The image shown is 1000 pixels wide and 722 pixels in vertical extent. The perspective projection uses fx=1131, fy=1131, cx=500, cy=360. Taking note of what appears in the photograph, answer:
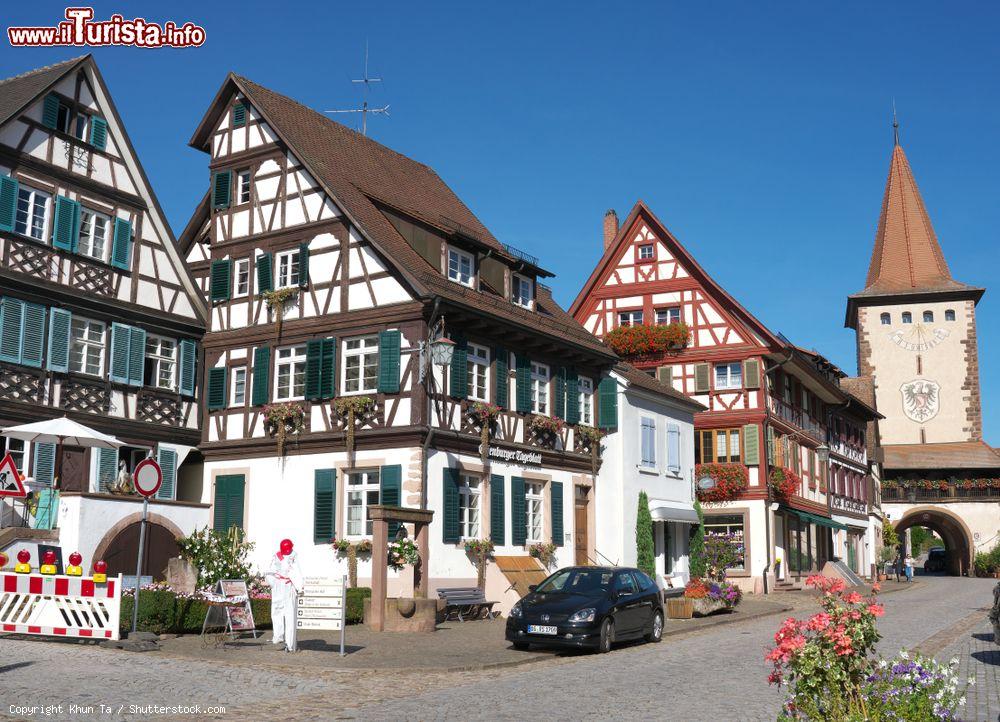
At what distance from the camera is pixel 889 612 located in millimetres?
28703

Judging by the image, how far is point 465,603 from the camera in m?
24.2

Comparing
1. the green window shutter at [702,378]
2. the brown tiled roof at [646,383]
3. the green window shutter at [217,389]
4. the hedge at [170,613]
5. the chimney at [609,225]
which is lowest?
the hedge at [170,613]

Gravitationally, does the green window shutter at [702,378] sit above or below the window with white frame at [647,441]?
above

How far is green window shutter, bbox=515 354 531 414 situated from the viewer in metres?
28.0

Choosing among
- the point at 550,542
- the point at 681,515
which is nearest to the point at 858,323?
the point at 681,515

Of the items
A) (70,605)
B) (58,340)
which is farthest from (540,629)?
(58,340)

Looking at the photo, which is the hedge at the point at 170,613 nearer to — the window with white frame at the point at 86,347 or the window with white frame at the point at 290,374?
the window with white frame at the point at 290,374

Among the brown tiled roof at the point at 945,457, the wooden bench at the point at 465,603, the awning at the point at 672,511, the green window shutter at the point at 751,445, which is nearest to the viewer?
the wooden bench at the point at 465,603

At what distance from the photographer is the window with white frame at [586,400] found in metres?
31.1

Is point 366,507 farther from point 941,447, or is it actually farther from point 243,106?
point 941,447

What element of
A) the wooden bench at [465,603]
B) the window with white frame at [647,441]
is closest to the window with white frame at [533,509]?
the wooden bench at [465,603]

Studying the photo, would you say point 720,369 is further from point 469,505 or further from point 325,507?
point 325,507

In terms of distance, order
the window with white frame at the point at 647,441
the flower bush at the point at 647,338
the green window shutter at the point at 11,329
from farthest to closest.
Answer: the flower bush at the point at 647,338 < the window with white frame at the point at 647,441 < the green window shutter at the point at 11,329

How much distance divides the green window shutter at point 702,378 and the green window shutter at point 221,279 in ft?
62.3
